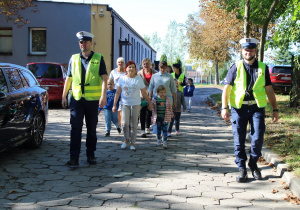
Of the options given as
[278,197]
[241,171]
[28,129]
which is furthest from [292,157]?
[28,129]

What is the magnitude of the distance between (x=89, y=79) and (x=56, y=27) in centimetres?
2014

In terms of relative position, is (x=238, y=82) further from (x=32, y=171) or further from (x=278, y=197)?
(x=32, y=171)

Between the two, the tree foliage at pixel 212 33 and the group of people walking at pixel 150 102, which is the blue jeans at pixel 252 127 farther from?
the tree foliage at pixel 212 33

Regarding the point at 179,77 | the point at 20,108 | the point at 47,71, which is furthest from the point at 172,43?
the point at 20,108

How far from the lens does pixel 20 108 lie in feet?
21.6

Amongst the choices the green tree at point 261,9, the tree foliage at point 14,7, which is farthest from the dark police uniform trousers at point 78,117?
the tree foliage at point 14,7

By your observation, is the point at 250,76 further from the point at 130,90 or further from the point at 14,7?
the point at 14,7

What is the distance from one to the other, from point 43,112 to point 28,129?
92 centimetres

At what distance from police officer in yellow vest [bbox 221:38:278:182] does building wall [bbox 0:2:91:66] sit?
20.6m

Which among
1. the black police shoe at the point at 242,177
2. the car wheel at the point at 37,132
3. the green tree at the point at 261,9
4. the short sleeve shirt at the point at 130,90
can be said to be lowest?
the black police shoe at the point at 242,177

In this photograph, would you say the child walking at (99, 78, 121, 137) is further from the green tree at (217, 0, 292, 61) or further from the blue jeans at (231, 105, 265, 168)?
the green tree at (217, 0, 292, 61)

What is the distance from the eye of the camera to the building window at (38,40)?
25281mm

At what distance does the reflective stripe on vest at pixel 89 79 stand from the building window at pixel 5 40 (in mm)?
20898

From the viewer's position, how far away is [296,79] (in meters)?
13.4
